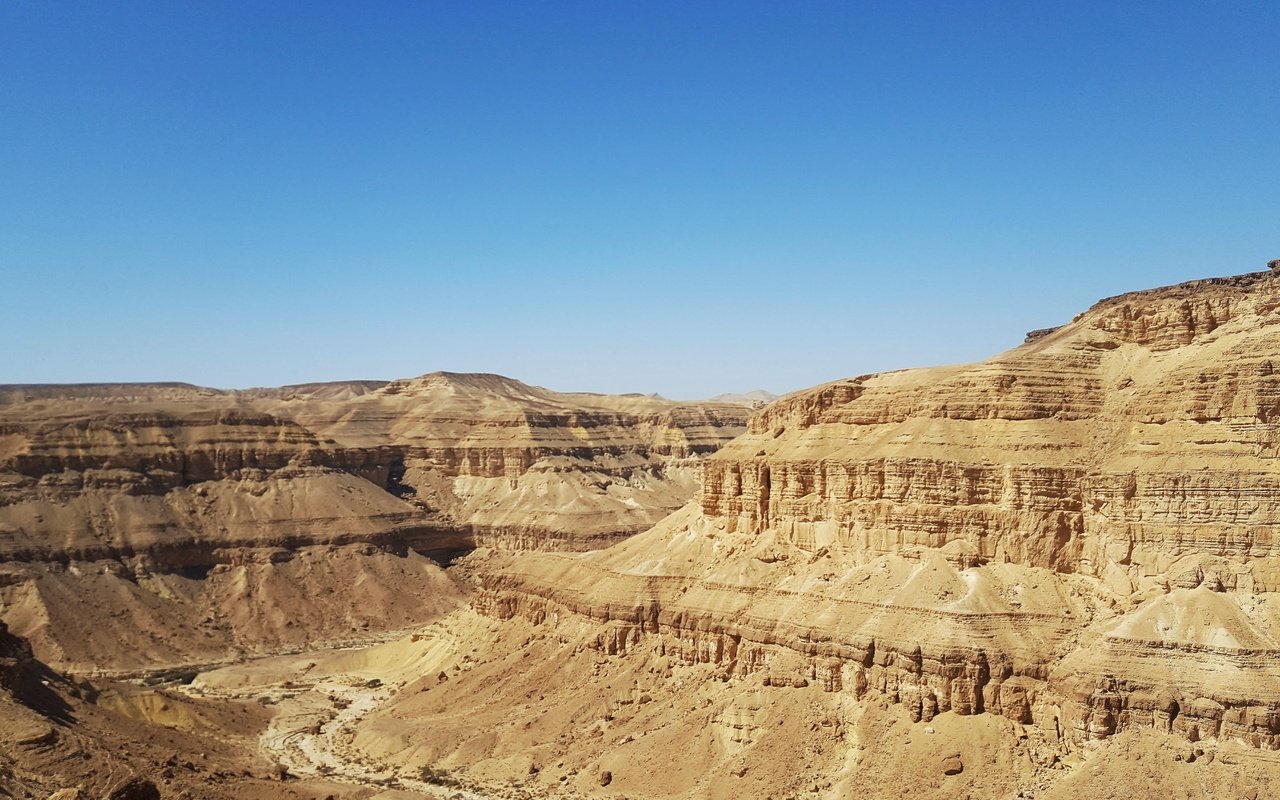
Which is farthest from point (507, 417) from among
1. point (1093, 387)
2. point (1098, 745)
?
point (1098, 745)

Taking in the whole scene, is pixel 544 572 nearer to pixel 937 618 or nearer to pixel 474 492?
pixel 937 618

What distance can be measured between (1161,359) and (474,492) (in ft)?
337

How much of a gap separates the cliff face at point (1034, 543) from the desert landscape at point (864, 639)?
14 cm

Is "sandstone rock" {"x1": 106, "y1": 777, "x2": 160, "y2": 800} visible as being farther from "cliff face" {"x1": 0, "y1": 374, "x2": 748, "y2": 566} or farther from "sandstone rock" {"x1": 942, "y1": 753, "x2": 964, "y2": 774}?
"cliff face" {"x1": 0, "y1": 374, "x2": 748, "y2": 566}

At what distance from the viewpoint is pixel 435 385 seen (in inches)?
7062

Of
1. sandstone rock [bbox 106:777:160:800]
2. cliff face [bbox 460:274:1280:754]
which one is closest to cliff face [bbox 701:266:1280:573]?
cliff face [bbox 460:274:1280:754]

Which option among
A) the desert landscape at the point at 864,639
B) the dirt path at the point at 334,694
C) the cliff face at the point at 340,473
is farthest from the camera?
the cliff face at the point at 340,473

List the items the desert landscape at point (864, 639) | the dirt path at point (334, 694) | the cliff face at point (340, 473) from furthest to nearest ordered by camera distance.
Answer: the cliff face at point (340, 473)
the dirt path at point (334, 694)
the desert landscape at point (864, 639)

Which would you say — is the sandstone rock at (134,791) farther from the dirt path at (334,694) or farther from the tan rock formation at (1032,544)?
the tan rock formation at (1032,544)

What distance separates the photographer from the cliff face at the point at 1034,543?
145ft

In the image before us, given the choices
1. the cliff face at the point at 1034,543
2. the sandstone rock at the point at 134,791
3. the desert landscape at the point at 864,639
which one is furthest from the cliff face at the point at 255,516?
the sandstone rock at the point at 134,791

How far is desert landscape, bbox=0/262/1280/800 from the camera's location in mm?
43781

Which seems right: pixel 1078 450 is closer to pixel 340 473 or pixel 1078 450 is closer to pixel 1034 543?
pixel 1034 543

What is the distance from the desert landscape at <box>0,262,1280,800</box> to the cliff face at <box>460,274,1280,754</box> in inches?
Answer: 5.4
